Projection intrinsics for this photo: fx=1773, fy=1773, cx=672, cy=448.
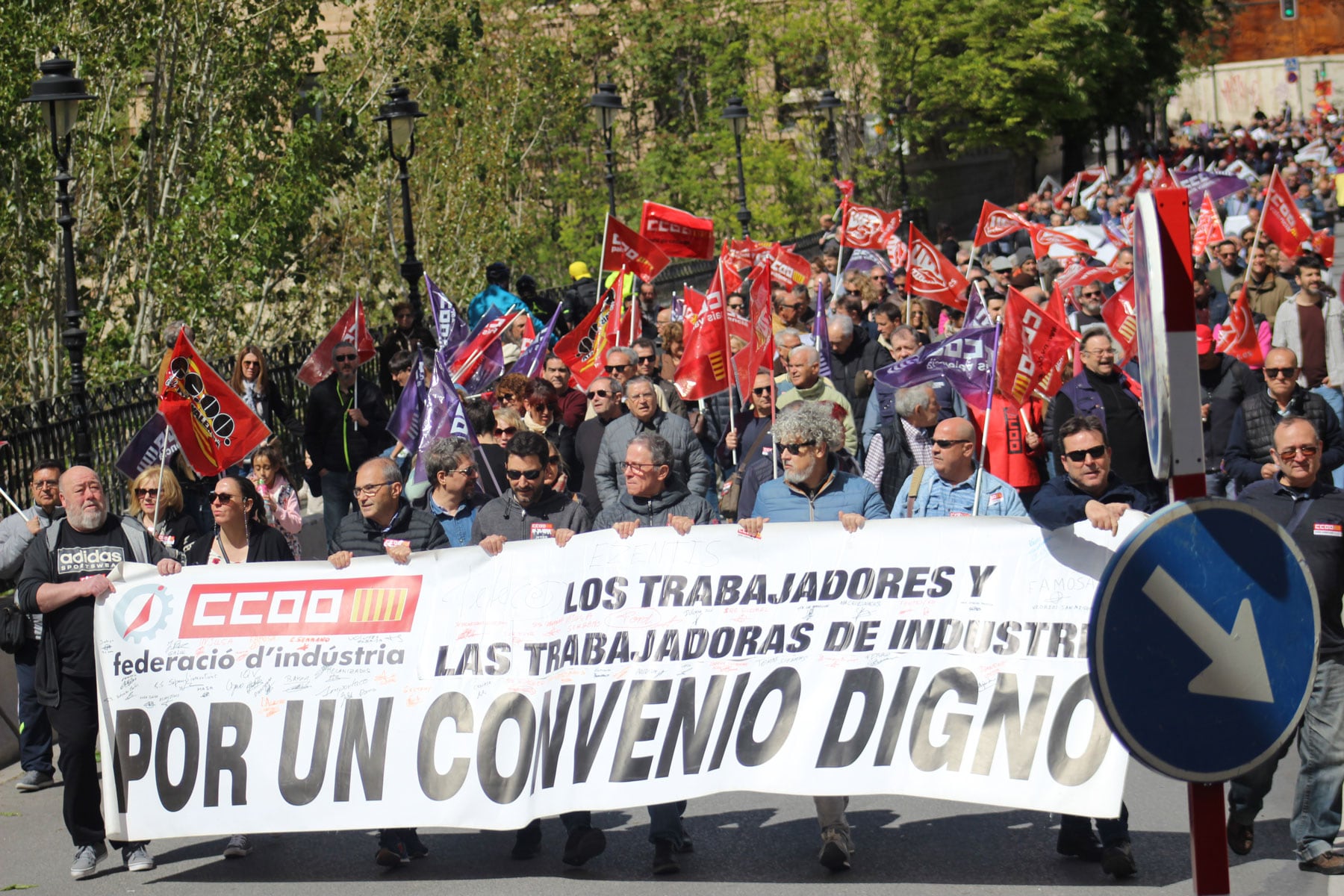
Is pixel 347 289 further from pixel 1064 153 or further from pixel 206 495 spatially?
pixel 1064 153

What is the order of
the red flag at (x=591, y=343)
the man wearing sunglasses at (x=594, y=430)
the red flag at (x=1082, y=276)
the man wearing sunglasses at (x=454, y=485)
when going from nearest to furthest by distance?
the man wearing sunglasses at (x=454, y=485)
the man wearing sunglasses at (x=594, y=430)
the red flag at (x=591, y=343)
the red flag at (x=1082, y=276)

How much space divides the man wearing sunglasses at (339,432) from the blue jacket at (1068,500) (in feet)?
23.5

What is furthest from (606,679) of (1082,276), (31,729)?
(1082,276)

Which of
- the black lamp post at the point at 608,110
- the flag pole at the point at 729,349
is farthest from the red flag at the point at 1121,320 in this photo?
the black lamp post at the point at 608,110

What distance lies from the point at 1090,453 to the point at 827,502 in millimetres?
1210

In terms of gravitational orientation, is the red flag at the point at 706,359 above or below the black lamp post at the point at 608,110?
below

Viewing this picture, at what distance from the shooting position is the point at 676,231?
17141 mm

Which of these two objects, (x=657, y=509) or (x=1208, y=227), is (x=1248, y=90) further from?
(x=657, y=509)

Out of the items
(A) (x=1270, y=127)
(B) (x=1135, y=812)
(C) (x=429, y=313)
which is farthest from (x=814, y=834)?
(A) (x=1270, y=127)

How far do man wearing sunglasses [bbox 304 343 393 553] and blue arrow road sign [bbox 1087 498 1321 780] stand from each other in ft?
33.1

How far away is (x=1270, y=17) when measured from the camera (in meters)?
91.2

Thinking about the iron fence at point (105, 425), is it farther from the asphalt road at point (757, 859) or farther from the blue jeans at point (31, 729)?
the asphalt road at point (757, 859)

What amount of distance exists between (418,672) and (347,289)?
14.3 m

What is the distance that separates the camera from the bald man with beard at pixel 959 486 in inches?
307
